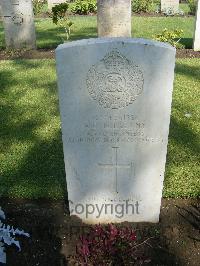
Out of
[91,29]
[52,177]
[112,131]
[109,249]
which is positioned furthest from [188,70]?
[109,249]

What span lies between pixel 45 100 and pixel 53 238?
11.6 feet

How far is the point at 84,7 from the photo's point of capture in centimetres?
1638

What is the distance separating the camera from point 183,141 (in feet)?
17.3

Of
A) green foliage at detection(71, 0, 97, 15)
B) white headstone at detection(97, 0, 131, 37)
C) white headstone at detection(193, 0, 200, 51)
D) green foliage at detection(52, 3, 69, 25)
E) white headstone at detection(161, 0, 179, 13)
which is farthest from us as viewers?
white headstone at detection(161, 0, 179, 13)

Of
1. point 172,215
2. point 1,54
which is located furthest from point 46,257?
point 1,54

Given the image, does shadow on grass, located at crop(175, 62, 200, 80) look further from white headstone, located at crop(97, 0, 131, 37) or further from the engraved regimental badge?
the engraved regimental badge

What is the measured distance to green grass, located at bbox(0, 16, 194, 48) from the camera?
11.2 m

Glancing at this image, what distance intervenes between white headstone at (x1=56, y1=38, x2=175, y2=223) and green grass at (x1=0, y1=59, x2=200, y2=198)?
61cm

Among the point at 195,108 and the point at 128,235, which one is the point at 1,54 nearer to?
the point at 195,108

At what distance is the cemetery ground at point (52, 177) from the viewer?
3.45m

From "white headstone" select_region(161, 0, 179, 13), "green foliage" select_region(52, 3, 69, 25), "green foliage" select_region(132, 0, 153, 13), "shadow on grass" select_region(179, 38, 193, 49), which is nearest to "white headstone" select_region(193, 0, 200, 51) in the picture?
"shadow on grass" select_region(179, 38, 193, 49)

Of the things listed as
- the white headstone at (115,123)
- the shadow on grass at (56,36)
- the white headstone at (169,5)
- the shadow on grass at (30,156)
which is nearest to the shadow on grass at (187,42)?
the shadow on grass at (56,36)

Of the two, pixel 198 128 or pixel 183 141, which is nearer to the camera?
pixel 183 141

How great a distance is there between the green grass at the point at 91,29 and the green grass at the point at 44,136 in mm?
3285
